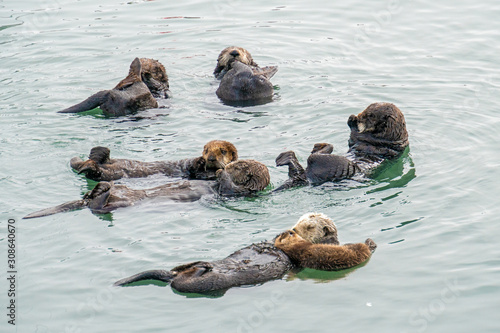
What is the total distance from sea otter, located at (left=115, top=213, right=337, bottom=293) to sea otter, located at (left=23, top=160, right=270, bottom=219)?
1203 mm

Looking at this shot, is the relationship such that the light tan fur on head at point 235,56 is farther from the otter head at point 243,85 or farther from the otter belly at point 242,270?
the otter belly at point 242,270

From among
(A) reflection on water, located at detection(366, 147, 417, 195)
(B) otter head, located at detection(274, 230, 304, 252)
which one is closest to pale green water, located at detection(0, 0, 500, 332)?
(A) reflection on water, located at detection(366, 147, 417, 195)

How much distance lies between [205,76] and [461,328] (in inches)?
260

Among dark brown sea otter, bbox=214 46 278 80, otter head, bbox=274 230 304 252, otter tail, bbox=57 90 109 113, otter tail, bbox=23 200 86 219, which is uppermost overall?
dark brown sea otter, bbox=214 46 278 80

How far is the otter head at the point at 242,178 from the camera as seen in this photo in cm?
738

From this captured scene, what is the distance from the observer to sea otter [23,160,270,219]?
6793 mm

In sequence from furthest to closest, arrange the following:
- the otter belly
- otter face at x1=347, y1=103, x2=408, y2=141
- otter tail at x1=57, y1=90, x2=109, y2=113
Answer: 1. otter tail at x1=57, y1=90, x2=109, y2=113
2. otter face at x1=347, y1=103, x2=408, y2=141
3. the otter belly

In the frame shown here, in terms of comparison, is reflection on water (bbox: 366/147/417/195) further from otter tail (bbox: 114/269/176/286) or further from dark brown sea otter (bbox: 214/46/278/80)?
dark brown sea otter (bbox: 214/46/278/80)

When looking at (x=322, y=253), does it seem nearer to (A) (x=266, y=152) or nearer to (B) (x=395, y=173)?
(B) (x=395, y=173)

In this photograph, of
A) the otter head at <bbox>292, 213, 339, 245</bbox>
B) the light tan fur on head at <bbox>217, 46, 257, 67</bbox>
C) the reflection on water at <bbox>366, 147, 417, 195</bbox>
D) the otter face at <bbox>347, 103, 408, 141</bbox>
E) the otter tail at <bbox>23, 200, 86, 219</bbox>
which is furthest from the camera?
the light tan fur on head at <bbox>217, 46, 257, 67</bbox>

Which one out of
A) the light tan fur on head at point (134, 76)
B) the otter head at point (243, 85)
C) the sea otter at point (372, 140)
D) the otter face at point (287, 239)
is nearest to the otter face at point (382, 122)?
the sea otter at point (372, 140)

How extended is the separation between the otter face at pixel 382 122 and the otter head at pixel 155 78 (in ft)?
9.99

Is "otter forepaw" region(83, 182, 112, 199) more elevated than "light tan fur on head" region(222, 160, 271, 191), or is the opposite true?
"otter forepaw" region(83, 182, 112, 199)

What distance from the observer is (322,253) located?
589 cm
